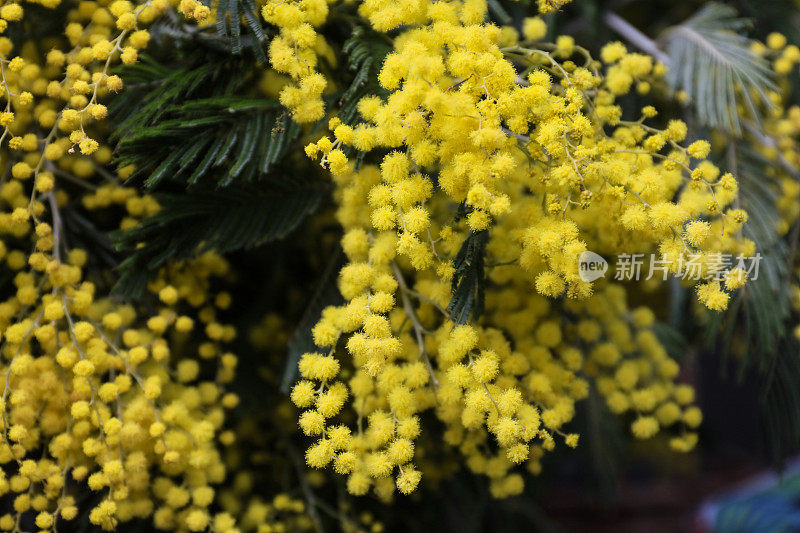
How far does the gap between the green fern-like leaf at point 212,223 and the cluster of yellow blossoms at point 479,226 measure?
8 cm

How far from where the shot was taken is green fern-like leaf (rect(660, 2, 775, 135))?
0.79 metres

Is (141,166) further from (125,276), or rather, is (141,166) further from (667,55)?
(667,55)

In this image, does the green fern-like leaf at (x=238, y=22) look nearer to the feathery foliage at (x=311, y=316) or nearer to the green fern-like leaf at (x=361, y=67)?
the green fern-like leaf at (x=361, y=67)

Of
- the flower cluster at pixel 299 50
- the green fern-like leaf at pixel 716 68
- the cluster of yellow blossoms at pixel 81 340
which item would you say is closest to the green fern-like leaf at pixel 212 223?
the cluster of yellow blossoms at pixel 81 340

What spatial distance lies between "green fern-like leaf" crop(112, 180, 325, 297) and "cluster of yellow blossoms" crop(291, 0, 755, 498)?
0.28 ft

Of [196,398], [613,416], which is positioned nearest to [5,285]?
[196,398]

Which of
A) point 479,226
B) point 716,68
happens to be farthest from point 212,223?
point 716,68

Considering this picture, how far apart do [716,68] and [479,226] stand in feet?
1.74

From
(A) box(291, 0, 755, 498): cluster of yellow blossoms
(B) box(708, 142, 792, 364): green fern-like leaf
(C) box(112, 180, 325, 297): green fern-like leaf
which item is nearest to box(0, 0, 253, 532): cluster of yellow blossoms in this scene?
(C) box(112, 180, 325, 297): green fern-like leaf

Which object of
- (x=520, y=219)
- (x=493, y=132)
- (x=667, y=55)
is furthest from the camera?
(x=667, y=55)

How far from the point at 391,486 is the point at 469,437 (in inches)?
3.9

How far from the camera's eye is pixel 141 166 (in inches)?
25.1

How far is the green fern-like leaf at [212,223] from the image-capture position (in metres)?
0.69

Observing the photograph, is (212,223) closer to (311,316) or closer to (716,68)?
(311,316)
